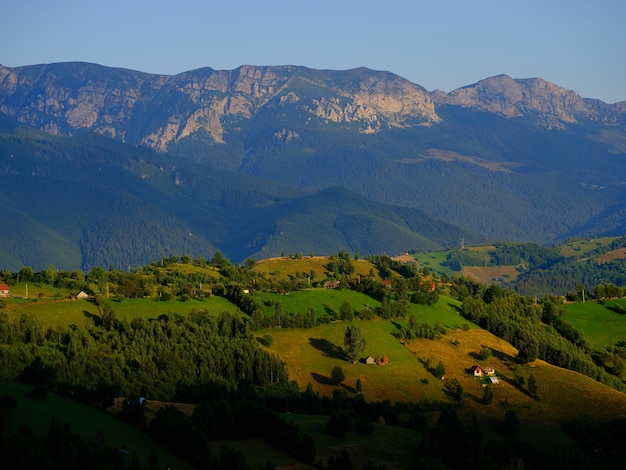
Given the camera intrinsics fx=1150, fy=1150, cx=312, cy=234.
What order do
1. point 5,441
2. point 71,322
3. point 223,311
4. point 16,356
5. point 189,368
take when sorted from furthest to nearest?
1. point 223,311
2. point 71,322
3. point 189,368
4. point 16,356
5. point 5,441

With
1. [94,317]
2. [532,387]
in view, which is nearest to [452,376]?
[532,387]

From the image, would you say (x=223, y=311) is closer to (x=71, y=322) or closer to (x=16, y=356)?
(x=71, y=322)

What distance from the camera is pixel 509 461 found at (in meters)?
115

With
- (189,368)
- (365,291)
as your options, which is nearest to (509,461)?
(189,368)

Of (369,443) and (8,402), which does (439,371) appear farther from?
(8,402)

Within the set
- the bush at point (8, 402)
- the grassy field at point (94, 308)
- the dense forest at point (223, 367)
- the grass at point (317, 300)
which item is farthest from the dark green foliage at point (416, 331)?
the bush at point (8, 402)

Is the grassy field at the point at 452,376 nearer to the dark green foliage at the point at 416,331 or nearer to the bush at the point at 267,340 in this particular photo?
the bush at the point at 267,340

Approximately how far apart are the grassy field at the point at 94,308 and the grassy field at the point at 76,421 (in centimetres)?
4165

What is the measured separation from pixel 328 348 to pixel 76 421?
63.0m

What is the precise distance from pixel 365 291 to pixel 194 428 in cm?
9680

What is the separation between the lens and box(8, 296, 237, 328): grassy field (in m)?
154

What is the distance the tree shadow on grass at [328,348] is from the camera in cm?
15850

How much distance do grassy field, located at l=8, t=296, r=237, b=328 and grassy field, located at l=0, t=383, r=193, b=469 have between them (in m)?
41.7

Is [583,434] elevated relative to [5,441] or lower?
lower
